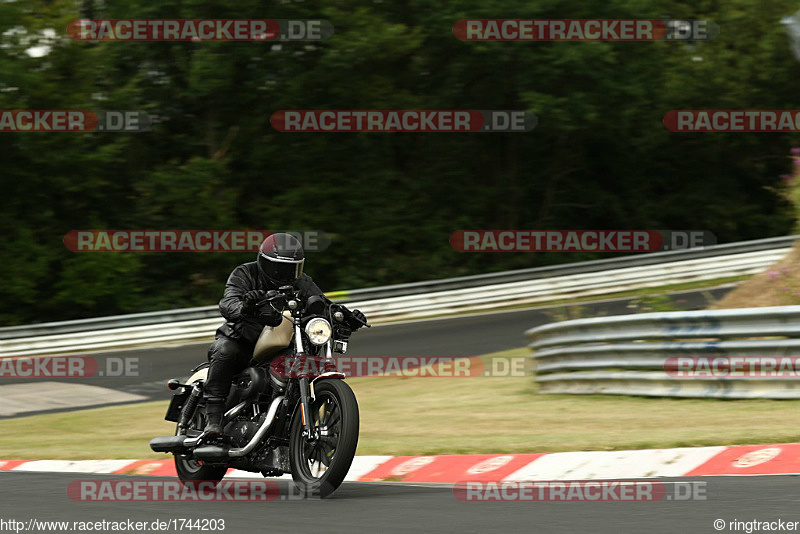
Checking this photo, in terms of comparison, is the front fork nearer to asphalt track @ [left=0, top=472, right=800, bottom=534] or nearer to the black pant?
asphalt track @ [left=0, top=472, right=800, bottom=534]

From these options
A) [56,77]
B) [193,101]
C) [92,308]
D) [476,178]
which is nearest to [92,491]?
[92,308]

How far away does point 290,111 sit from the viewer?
3212 centimetres

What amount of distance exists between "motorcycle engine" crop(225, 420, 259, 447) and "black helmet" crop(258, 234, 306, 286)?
98 centimetres

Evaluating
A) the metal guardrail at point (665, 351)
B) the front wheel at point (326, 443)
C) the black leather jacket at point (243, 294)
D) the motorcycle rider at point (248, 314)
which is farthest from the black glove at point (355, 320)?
the metal guardrail at point (665, 351)

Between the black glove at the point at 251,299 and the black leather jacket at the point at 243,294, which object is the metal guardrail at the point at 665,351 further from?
the black glove at the point at 251,299

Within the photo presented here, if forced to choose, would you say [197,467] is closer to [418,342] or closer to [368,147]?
[418,342]

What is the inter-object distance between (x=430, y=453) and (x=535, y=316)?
12.8 meters

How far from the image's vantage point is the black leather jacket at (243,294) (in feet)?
26.1

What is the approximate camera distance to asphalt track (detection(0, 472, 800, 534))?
5863 mm

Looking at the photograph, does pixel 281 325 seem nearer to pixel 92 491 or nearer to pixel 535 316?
pixel 92 491

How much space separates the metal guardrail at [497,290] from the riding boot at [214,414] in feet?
45.3

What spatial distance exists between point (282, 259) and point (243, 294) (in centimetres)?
36

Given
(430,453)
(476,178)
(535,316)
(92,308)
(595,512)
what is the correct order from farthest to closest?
1. (476,178)
2. (92,308)
3. (535,316)
4. (430,453)
5. (595,512)

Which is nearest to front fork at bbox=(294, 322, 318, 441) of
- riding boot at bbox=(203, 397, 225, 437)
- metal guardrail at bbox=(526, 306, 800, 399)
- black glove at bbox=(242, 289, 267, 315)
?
black glove at bbox=(242, 289, 267, 315)
